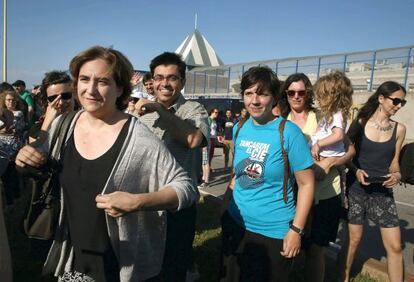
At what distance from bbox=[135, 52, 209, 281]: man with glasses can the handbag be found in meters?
0.90

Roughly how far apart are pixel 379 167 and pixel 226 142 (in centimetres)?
811

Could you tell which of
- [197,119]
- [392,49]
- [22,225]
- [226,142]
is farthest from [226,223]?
[392,49]

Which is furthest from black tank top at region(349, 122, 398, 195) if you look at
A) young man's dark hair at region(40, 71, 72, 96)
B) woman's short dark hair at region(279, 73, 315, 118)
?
young man's dark hair at region(40, 71, 72, 96)

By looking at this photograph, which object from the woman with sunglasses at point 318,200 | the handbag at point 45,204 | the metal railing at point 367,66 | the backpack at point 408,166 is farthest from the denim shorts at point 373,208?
the metal railing at point 367,66

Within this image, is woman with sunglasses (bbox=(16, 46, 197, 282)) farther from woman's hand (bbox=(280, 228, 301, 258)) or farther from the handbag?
woman's hand (bbox=(280, 228, 301, 258))

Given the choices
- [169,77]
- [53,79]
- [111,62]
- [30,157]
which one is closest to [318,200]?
[169,77]

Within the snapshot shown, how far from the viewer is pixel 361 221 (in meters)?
3.31

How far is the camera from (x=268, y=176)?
2.31 m

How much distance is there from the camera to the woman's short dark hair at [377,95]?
127 inches

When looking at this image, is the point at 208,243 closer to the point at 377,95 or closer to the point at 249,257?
the point at 249,257

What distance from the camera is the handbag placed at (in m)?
1.78

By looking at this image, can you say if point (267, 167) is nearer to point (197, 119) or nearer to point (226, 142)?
point (197, 119)

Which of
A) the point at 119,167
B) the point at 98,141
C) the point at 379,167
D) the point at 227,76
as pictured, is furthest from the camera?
the point at 227,76

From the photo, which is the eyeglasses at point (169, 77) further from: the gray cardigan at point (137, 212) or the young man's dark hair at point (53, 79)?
the gray cardigan at point (137, 212)
